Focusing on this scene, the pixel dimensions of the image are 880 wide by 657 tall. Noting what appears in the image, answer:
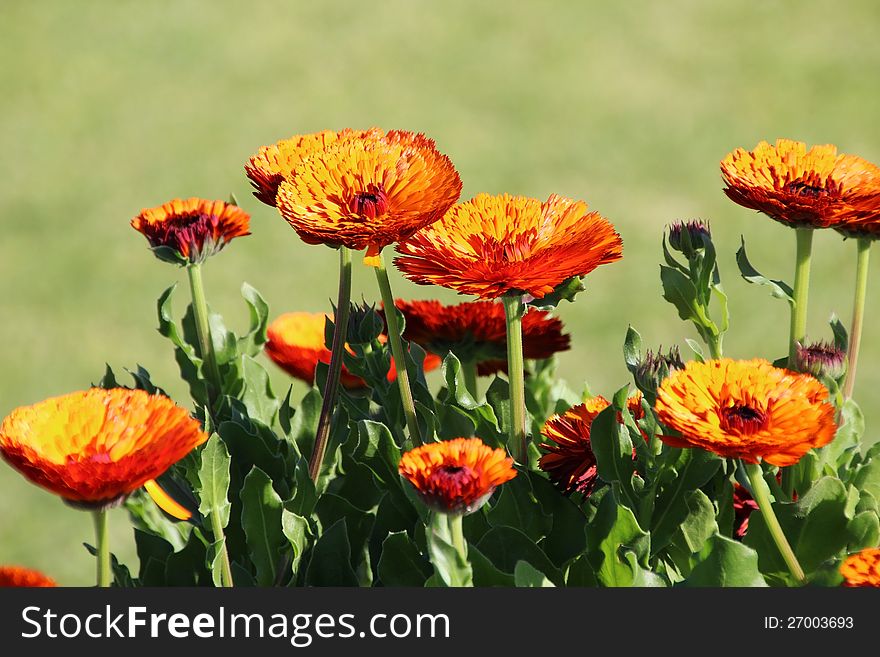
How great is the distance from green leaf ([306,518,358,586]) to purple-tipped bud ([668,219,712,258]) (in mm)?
363

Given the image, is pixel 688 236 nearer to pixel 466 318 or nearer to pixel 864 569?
pixel 466 318

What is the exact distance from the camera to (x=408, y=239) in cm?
92

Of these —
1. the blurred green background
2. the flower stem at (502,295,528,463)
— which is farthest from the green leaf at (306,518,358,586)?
the blurred green background

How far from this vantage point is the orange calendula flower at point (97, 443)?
726mm

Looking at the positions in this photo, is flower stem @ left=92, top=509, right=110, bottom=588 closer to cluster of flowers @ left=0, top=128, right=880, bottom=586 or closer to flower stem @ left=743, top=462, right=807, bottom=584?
cluster of flowers @ left=0, top=128, right=880, bottom=586

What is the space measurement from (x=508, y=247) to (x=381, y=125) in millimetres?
3935

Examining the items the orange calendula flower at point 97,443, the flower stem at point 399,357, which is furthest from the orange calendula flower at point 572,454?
the orange calendula flower at point 97,443

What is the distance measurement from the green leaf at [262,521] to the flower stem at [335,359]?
0.05 m

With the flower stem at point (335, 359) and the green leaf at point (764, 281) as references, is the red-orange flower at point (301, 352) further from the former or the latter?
the green leaf at point (764, 281)

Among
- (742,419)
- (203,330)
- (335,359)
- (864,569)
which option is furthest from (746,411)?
(203,330)

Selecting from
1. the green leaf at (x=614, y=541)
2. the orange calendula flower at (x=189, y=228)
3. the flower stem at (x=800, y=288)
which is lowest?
the green leaf at (x=614, y=541)

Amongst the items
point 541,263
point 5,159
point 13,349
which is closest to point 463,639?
point 541,263

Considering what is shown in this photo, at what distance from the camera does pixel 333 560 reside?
3.08 feet

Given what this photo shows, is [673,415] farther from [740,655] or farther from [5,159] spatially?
[5,159]
